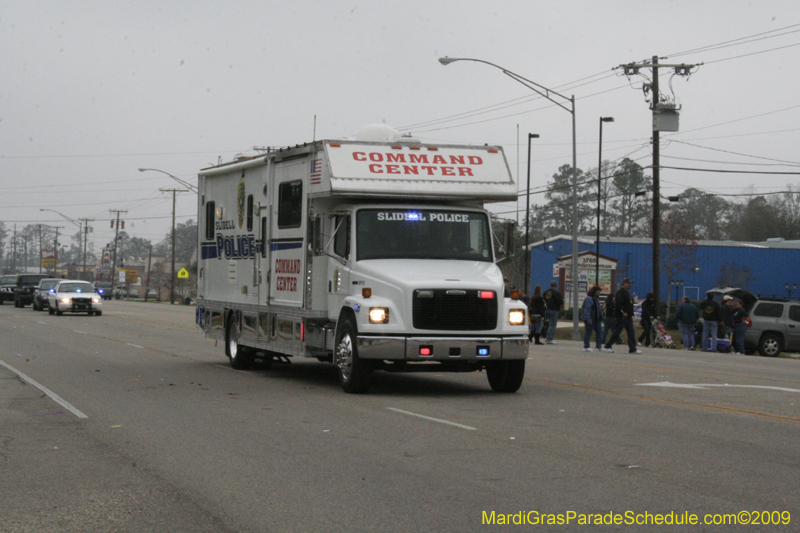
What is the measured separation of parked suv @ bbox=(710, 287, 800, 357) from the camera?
87.0ft

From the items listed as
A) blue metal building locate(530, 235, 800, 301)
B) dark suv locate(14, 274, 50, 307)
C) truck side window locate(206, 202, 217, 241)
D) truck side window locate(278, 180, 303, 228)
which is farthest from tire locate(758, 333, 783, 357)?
dark suv locate(14, 274, 50, 307)

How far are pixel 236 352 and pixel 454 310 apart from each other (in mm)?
6259

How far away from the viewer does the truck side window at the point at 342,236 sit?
44.2 feet

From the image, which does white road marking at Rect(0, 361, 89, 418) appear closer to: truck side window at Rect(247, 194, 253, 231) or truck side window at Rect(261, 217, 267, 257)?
truck side window at Rect(261, 217, 267, 257)

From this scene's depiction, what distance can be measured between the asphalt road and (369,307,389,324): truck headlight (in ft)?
3.48

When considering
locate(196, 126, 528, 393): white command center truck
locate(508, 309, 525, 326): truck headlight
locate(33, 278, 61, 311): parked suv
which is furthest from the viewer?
locate(33, 278, 61, 311): parked suv

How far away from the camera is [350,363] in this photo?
508 inches

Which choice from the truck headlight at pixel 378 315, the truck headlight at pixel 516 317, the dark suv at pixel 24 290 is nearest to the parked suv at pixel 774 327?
the truck headlight at pixel 516 317

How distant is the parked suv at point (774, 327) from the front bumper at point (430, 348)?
54.9 ft

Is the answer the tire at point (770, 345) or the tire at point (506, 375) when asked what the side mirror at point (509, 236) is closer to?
the tire at point (506, 375)

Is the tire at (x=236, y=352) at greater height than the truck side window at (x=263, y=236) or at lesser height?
lesser

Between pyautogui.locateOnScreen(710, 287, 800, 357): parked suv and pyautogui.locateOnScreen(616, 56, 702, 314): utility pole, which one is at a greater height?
pyautogui.locateOnScreen(616, 56, 702, 314): utility pole

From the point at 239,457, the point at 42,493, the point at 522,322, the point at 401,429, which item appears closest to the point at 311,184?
the point at 522,322

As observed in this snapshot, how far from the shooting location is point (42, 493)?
22.9ft
